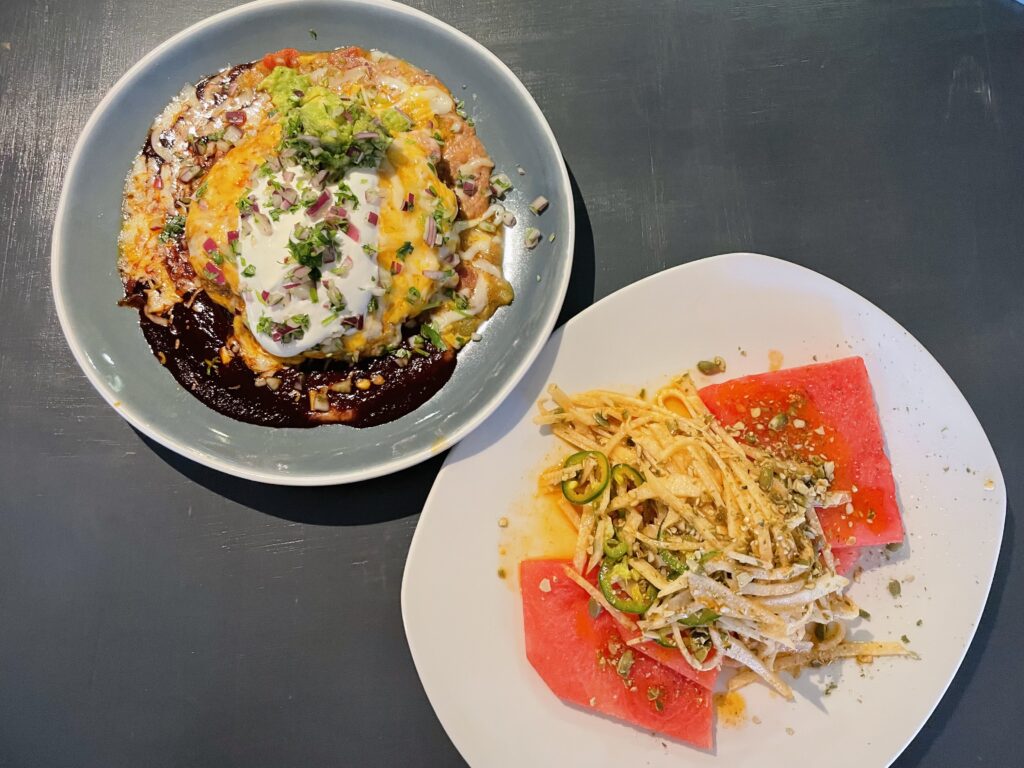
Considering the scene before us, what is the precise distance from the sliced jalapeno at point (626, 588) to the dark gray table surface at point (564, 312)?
778 mm

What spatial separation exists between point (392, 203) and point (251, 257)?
48 cm

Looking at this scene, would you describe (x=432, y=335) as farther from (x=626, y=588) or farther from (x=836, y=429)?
(x=836, y=429)

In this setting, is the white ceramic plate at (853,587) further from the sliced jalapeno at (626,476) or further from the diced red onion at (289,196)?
the diced red onion at (289,196)

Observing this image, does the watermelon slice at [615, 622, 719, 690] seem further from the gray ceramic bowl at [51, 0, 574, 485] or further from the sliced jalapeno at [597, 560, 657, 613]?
the gray ceramic bowl at [51, 0, 574, 485]

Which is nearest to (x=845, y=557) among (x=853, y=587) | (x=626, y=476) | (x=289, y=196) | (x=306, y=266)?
(x=853, y=587)

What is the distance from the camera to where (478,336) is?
249cm

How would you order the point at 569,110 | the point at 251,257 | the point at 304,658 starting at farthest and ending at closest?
the point at 569,110
the point at 304,658
the point at 251,257

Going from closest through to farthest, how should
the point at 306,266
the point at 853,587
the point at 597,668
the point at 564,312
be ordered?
the point at 306,266 → the point at 597,668 → the point at 853,587 → the point at 564,312

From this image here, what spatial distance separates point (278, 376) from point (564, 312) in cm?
110

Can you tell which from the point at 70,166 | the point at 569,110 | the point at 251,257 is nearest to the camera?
the point at 251,257

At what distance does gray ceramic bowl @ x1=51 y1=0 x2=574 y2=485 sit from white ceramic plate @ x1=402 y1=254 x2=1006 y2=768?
0.53ft

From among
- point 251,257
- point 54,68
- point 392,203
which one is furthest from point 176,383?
point 54,68

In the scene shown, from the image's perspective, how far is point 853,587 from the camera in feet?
8.16

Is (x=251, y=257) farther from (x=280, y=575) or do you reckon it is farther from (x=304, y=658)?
(x=304, y=658)
